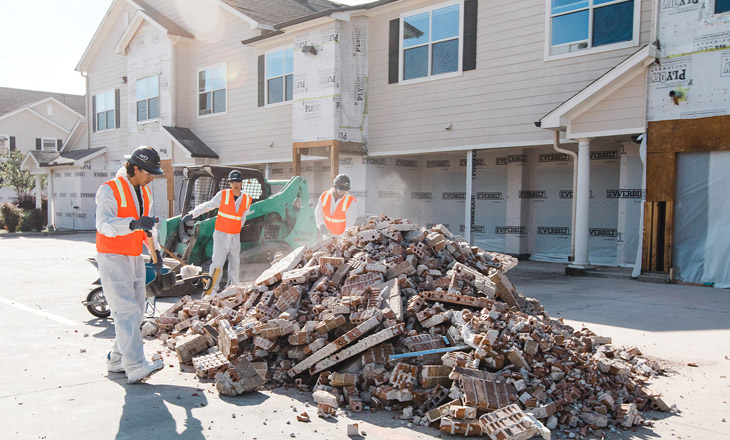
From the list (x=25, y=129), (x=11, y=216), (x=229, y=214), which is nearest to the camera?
(x=229, y=214)

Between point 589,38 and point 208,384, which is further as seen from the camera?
point 589,38

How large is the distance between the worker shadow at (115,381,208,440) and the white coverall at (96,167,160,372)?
336mm

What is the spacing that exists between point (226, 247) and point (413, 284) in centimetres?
438

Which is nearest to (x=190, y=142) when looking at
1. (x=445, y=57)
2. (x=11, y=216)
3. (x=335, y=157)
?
(x=335, y=157)

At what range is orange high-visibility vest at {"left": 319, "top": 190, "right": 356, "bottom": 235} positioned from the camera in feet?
34.0

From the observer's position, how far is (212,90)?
72.4 feet

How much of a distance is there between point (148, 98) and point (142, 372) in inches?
810

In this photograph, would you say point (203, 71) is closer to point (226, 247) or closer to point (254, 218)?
point (254, 218)

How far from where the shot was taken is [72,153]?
1134 inches

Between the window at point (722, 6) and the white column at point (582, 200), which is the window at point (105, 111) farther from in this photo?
the window at point (722, 6)

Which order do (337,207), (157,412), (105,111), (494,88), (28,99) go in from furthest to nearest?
→ (28,99)
(105,111)
(494,88)
(337,207)
(157,412)

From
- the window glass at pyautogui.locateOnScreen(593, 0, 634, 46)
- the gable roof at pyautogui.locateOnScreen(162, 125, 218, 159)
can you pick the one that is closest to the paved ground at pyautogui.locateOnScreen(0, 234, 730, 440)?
the window glass at pyautogui.locateOnScreen(593, 0, 634, 46)

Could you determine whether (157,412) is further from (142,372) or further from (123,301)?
(123,301)

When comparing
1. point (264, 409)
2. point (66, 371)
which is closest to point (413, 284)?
point (264, 409)
